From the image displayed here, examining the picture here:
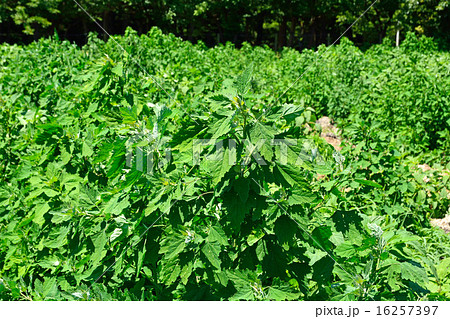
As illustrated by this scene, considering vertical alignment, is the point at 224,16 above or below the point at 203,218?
above

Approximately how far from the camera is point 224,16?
33531mm

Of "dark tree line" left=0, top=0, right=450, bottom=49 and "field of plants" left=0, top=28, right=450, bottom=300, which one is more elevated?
"dark tree line" left=0, top=0, right=450, bottom=49

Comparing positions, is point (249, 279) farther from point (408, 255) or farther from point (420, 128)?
point (420, 128)

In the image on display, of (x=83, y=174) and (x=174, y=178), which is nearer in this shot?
(x=174, y=178)

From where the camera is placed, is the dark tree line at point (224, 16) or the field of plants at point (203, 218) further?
the dark tree line at point (224, 16)

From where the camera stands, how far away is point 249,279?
74.5 inches

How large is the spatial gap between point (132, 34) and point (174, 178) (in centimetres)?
757

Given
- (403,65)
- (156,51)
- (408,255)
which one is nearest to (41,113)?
(408,255)

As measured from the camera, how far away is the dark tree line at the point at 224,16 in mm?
23234

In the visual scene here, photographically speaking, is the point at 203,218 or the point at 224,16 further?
the point at 224,16

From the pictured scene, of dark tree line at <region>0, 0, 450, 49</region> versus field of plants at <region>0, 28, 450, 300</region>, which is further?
dark tree line at <region>0, 0, 450, 49</region>

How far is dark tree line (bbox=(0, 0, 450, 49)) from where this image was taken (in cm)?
2323

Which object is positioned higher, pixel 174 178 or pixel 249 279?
pixel 174 178

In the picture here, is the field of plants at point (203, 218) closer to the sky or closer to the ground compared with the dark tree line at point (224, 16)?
closer to the ground
